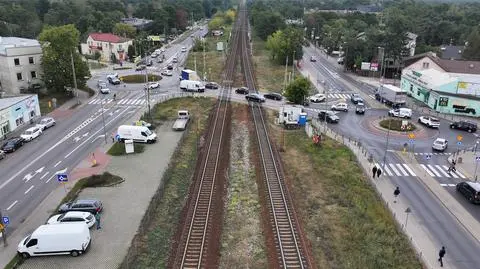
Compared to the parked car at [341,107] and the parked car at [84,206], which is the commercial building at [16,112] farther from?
the parked car at [341,107]

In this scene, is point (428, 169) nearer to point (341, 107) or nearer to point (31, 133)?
point (341, 107)

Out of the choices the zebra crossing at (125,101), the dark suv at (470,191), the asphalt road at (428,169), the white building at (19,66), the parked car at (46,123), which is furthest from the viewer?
the zebra crossing at (125,101)

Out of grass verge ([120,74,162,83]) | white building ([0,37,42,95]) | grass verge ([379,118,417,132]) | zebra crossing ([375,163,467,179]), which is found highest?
white building ([0,37,42,95])

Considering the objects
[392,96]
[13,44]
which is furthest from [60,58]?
[392,96]

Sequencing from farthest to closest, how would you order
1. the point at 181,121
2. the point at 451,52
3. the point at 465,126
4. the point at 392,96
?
the point at 451,52 → the point at 392,96 → the point at 465,126 → the point at 181,121

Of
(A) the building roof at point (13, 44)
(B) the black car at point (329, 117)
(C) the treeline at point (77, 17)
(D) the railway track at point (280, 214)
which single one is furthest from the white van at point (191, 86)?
(C) the treeline at point (77, 17)

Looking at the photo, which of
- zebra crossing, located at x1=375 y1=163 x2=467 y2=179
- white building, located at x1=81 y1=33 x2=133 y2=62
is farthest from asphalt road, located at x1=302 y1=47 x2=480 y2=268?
white building, located at x1=81 y1=33 x2=133 y2=62

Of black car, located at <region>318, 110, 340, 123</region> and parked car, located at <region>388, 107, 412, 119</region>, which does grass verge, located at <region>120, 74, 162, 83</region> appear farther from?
parked car, located at <region>388, 107, 412, 119</region>
